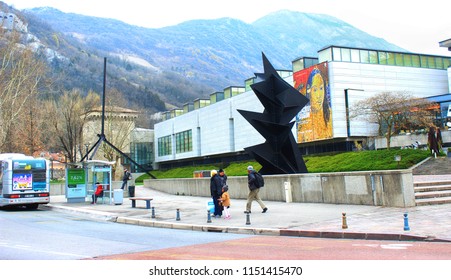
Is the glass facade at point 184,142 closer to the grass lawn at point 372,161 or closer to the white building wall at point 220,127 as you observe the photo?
the white building wall at point 220,127

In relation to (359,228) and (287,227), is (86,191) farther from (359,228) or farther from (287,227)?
(359,228)

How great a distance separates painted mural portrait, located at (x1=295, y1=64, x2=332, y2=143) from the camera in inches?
2048

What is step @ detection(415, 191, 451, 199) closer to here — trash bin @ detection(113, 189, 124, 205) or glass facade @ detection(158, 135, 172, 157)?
trash bin @ detection(113, 189, 124, 205)

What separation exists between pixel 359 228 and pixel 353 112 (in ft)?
129

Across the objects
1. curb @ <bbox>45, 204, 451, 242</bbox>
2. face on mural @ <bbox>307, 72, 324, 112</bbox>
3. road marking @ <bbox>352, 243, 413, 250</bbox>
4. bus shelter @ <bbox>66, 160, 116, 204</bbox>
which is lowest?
road marking @ <bbox>352, 243, 413, 250</bbox>

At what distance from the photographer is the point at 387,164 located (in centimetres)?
3416

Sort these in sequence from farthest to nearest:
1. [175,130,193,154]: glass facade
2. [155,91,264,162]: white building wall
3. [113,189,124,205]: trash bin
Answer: [175,130,193,154]: glass facade, [155,91,264,162]: white building wall, [113,189,124,205]: trash bin

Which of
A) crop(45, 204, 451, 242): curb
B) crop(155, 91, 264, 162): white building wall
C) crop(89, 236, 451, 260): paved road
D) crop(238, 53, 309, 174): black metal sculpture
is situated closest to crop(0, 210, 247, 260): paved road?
crop(45, 204, 451, 242): curb

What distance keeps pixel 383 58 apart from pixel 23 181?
4565 centimetres

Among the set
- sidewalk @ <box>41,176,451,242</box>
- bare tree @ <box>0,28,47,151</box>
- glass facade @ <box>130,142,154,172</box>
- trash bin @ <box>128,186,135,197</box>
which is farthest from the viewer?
glass facade @ <box>130,142,154,172</box>

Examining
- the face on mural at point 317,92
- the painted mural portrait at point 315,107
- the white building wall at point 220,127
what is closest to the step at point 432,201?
the painted mural portrait at point 315,107

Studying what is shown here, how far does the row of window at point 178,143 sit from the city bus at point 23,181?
190 feet

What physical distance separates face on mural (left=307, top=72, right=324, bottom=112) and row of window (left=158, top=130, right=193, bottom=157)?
34.8m

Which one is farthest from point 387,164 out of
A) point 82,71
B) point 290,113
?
point 82,71
